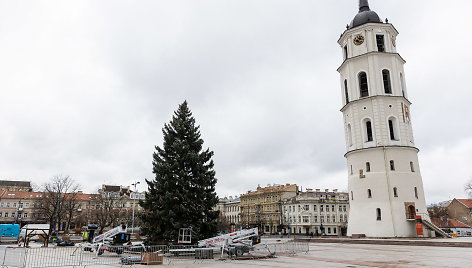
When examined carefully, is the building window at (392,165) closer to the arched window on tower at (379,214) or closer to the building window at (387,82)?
the arched window on tower at (379,214)

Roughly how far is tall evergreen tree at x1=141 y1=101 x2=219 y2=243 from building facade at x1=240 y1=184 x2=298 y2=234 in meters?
69.2

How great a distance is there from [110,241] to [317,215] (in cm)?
6899

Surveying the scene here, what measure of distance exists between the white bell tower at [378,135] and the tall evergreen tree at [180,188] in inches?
772

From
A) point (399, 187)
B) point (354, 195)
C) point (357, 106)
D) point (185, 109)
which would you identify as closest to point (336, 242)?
point (354, 195)

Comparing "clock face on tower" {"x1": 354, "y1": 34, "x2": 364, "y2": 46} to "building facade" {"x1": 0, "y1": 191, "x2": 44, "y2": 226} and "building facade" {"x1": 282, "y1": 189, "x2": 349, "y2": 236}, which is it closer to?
"building facade" {"x1": 282, "y1": 189, "x2": 349, "y2": 236}

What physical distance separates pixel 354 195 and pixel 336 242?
603cm

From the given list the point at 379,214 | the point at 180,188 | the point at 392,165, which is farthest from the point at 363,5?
the point at 180,188

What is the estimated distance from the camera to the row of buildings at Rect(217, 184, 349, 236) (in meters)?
84.8

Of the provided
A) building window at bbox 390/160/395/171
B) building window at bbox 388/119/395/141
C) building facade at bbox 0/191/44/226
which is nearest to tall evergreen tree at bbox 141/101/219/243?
building window at bbox 390/160/395/171

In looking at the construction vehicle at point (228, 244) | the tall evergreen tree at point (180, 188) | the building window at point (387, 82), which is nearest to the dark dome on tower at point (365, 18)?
the building window at point (387, 82)

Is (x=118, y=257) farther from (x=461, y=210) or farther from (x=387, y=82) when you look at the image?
(x=461, y=210)

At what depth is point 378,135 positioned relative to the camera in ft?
118

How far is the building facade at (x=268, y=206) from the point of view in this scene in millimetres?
94062

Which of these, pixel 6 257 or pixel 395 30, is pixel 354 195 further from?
pixel 6 257
